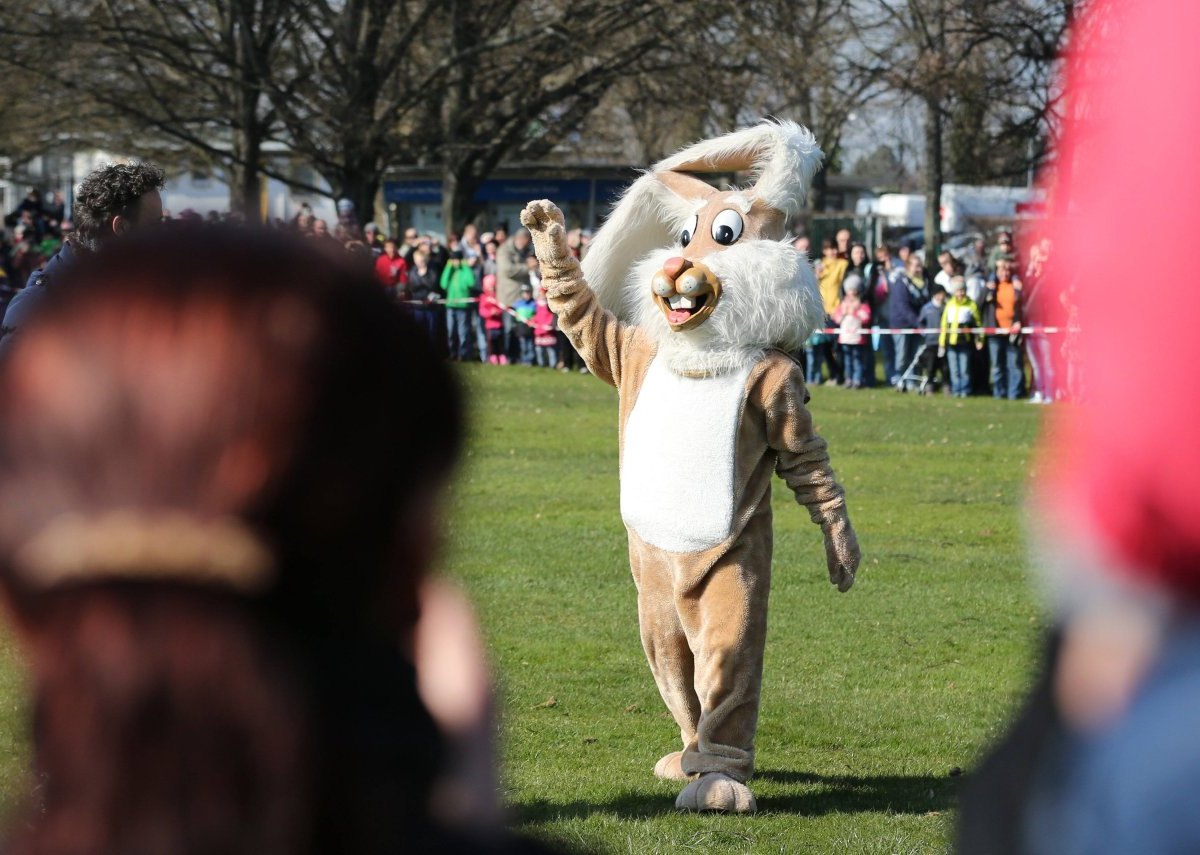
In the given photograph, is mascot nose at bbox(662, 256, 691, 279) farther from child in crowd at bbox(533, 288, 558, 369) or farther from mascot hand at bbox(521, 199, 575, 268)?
child in crowd at bbox(533, 288, 558, 369)

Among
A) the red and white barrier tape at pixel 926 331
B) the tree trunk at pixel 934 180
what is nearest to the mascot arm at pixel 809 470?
Result: the red and white barrier tape at pixel 926 331

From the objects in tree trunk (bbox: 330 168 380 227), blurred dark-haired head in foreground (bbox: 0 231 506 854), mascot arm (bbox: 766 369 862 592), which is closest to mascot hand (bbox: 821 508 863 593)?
mascot arm (bbox: 766 369 862 592)

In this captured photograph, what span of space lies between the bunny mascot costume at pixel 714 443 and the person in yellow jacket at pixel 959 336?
581 inches

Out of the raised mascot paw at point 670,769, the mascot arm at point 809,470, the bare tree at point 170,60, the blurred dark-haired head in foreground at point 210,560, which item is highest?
the bare tree at point 170,60

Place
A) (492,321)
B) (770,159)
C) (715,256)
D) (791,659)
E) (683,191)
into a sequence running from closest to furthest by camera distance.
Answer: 1. (715,256)
2. (770,159)
3. (683,191)
4. (791,659)
5. (492,321)

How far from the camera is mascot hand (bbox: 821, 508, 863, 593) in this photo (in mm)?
5648

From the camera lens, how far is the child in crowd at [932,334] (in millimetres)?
21016

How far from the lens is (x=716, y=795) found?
17.9ft

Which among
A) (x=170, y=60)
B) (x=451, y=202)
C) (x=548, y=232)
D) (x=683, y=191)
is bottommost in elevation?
(x=548, y=232)

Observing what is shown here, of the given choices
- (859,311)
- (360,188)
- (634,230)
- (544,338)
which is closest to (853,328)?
(859,311)

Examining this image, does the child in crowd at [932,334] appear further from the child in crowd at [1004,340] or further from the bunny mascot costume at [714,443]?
the bunny mascot costume at [714,443]

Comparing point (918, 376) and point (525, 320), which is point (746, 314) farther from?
point (525, 320)

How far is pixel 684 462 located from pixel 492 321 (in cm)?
1826

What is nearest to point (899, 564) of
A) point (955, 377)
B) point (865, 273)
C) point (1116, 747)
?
point (1116, 747)
